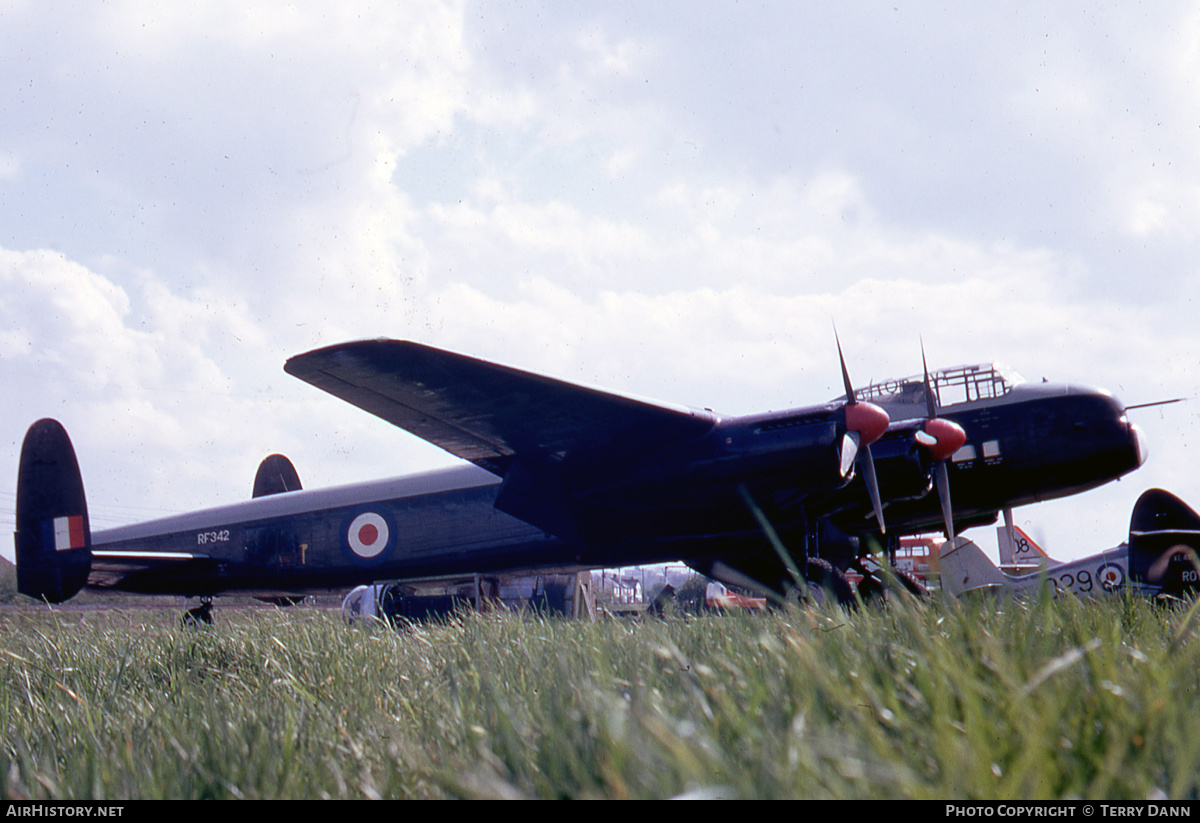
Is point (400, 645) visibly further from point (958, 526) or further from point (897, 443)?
point (958, 526)

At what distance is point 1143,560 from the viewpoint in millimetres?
9812

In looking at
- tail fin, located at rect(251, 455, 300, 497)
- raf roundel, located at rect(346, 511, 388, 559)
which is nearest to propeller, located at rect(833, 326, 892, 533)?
raf roundel, located at rect(346, 511, 388, 559)

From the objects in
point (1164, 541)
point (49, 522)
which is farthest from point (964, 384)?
point (49, 522)

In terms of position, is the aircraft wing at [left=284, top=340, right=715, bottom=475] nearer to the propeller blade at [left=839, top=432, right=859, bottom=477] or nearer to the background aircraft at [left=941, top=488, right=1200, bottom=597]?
the propeller blade at [left=839, top=432, right=859, bottom=477]

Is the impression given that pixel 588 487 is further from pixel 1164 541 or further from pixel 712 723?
pixel 712 723

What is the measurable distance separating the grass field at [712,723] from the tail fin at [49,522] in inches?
466

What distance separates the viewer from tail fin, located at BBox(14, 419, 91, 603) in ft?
45.7

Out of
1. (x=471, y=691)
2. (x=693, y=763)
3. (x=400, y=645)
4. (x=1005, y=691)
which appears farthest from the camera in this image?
(x=400, y=645)

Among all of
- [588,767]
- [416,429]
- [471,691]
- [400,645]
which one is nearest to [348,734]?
[471,691]

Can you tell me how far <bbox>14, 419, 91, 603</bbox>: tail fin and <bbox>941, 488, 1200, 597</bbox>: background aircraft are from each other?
48.5 ft

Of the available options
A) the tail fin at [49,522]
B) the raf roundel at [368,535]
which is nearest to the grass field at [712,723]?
the raf roundel at [368,535]

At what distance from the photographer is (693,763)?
4.30 ft
